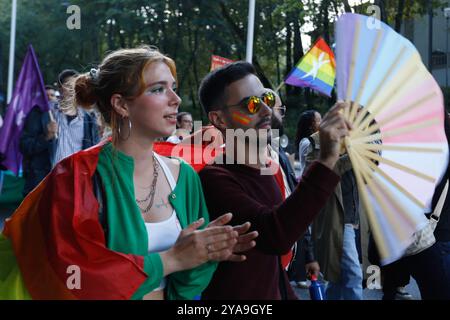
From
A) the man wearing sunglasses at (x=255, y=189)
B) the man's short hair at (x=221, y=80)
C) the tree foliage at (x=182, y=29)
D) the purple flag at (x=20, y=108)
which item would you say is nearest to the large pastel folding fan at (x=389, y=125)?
the man wearing sunglasses at (x=255, y=189)

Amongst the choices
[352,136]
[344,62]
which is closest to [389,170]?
[352,136]

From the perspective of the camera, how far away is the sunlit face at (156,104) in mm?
2094

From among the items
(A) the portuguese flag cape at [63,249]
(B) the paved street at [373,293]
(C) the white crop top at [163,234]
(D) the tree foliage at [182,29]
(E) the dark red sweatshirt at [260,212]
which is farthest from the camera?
(D) the tree foliage at [182,29]

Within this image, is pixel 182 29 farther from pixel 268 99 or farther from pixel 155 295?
pixel 155 295

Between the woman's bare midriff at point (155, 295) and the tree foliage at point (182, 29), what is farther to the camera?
the tree foliage at point (182, 29)

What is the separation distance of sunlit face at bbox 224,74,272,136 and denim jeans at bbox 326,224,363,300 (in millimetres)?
3098

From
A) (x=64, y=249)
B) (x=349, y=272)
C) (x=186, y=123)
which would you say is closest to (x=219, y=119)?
(x=64, y=249)

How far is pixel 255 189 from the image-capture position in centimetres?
220

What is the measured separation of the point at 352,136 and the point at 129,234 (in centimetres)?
74

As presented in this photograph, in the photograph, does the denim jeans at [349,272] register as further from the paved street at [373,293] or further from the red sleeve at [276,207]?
the red sleeve at [276,207]

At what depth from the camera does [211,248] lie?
1881mm

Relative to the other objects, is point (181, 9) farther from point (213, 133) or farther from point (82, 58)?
point (213, 133)

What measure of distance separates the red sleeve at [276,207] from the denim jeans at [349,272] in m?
3.17

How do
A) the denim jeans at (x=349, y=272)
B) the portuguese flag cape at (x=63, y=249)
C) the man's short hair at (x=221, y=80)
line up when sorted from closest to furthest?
the portuguese flag cape at (x=63, y=249) → the man's short hair at (x=221, y=80) → the denim jeans at (x=349, y=272)
